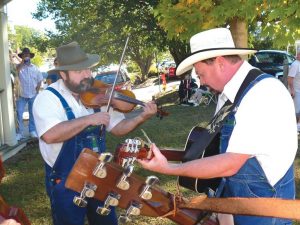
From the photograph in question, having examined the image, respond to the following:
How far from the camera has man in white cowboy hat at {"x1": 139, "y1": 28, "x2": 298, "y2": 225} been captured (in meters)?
1.84

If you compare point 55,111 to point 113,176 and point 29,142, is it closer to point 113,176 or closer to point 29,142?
point 113,176

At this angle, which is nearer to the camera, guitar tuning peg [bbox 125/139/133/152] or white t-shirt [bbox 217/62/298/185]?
white t-shirt [bbox 217/62/298/185]

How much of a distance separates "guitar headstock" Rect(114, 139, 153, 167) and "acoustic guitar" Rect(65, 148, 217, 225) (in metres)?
0.11

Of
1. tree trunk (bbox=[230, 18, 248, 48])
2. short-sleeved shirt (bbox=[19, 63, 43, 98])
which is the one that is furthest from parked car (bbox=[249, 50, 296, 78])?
tree trunk (bbox=[230, 18, 248, 48])

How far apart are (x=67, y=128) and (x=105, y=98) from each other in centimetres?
54

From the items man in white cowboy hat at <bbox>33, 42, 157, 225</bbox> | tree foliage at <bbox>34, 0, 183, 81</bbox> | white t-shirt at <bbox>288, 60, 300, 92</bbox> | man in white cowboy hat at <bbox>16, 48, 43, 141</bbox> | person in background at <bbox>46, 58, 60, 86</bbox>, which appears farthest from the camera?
tree foliage at <bbox>34, 0, 183, 81</bbox>

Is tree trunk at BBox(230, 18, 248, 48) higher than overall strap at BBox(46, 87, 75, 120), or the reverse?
tree trunk at BBox(230, 18, 248, 48)

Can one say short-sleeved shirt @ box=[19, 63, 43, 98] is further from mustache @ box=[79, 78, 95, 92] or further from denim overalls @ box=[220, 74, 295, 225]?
denim overalls @ box=[220, 74, 295, 225]

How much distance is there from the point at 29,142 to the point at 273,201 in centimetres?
677

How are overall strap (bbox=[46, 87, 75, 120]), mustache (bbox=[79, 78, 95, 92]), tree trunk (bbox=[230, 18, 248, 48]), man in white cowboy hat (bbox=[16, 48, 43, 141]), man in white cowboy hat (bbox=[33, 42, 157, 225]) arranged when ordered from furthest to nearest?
man in white cowboy hat (bbox=[16, 48, 43, 141])
tree trunk (bbox=[230, 18, 248, 48])
mustache (bbox=[79, 78, 95, 92])
overall strap (bbox=[46, 87, 75, 120])
man in white cowboy hat (bbox=[33, 42, 157, 225])

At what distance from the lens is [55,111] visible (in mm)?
2637

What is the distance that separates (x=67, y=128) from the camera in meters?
2.56

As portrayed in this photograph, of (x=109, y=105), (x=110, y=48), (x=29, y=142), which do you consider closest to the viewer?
(x=109, y=105)

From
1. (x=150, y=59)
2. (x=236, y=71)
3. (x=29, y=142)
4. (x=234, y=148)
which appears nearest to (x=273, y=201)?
(x=234, y=148)
